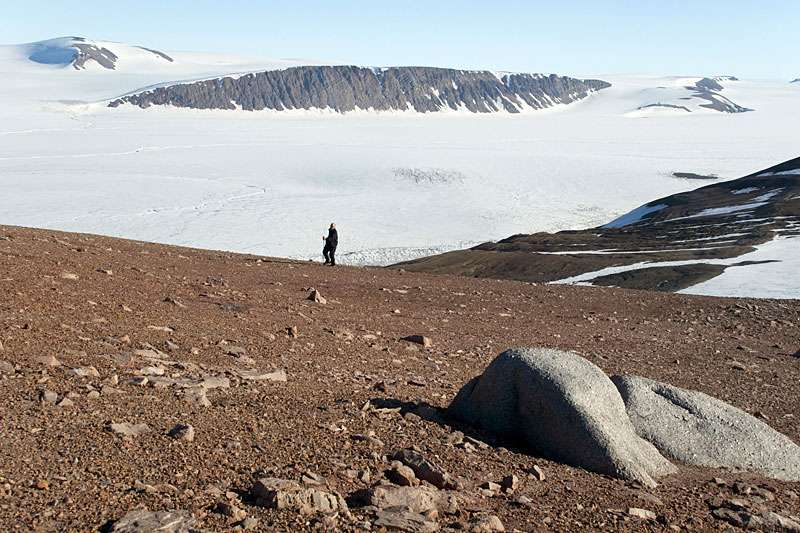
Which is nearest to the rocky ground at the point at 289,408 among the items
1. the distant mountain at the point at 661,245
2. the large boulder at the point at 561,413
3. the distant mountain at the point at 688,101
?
the large boulder at the point at 561,413

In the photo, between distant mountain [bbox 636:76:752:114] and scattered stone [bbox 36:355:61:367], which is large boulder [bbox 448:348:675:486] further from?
distant mountain [bbox 636:76:752:114]

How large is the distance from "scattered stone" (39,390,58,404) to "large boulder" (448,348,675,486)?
3341 millimetres

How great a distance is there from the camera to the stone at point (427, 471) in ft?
15.8

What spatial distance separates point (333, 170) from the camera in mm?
70938

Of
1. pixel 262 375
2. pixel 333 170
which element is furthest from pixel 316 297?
pixel 333 170

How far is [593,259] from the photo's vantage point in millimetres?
29141

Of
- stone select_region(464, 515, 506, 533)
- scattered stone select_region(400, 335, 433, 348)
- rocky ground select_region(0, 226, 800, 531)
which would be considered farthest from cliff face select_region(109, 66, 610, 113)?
stone select_region(464, 515, 506, 533)

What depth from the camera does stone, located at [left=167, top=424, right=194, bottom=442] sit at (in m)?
5.00

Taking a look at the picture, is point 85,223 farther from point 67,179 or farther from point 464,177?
point 464,177

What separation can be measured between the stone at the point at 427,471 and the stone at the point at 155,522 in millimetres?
1661

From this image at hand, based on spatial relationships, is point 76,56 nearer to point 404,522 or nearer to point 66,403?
point 66,403

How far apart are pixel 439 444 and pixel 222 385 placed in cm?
216

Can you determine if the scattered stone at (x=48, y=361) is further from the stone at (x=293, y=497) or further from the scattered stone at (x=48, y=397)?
the stone at (x=293, y=497)

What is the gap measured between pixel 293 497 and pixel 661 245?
31.7 metres
